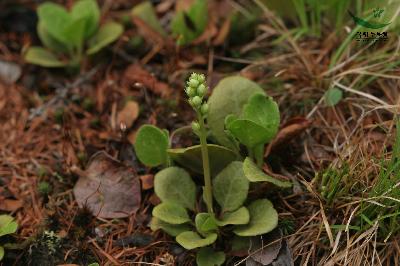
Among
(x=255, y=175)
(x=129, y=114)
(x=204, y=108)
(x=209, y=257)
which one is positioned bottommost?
(x=209, y=257)

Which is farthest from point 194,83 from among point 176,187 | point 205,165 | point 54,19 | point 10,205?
point 54,19

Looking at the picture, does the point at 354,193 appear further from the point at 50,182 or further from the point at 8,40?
the point at 8,40

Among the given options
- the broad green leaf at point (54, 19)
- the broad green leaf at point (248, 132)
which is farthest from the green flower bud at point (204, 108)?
the broad green leaf at point (54, 19)

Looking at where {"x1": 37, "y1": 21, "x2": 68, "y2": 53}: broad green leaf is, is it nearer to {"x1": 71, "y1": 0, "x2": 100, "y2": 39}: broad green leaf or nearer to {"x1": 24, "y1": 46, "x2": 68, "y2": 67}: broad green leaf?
{"x1": 24, "y1": 46, "x2": 68, "y2": 67}: broad green leaf

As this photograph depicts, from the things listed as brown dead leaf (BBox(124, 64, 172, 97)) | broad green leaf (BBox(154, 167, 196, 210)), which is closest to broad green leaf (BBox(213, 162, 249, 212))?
broad green leaf (BBox(154, 167, 196, 210))

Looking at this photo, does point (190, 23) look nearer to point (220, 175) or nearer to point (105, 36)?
point (105, 36)

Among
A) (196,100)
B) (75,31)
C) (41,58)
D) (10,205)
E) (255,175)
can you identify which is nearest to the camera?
(196,100)
